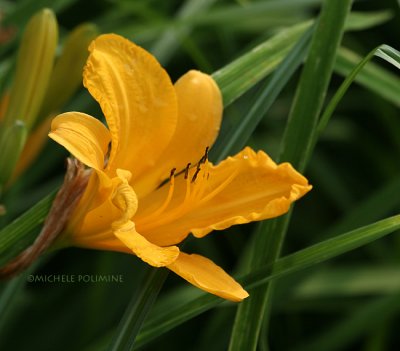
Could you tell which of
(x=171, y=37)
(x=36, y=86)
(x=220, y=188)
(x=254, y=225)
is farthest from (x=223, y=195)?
(x=254, y=225)

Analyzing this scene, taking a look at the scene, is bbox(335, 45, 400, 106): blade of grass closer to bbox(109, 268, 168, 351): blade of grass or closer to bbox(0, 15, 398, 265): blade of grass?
bbox(0, 15, 398, 265): blade of grass

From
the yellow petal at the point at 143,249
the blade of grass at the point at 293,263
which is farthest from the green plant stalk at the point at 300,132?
the yellow petal at the point at 143,249

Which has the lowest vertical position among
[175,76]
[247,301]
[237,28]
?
[175,76]

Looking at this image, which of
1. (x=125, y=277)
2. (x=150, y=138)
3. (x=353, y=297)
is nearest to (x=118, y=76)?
(x=150, y=138)

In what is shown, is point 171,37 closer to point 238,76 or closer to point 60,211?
point 238,76

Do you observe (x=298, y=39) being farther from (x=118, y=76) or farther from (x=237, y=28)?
(x=237, y=28)

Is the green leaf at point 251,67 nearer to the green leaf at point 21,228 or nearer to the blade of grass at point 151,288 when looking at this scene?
the blade of grass at point 151,288
